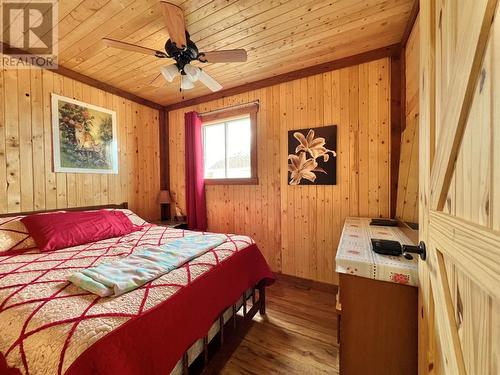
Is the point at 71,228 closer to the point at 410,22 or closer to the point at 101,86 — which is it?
the point at 101,86

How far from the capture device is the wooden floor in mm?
1428

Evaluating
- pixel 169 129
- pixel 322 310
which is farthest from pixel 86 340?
pixel 169 129

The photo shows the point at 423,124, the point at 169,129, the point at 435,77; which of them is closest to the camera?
the point at 435,77

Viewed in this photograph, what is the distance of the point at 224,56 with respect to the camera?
170 cm

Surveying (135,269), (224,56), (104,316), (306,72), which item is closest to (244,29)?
(224,56)

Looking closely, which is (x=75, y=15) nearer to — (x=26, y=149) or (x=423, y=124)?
(x=26, y=149)

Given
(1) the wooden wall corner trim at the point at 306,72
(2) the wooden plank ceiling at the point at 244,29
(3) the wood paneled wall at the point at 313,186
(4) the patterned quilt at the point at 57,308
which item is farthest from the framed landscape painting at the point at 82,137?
(3) the wood paneled wall at the point at 313,186

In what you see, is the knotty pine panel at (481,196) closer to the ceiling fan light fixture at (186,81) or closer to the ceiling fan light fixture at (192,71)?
the ceiling fan light fixture at (192,71)

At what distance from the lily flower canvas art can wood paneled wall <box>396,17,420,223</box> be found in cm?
65

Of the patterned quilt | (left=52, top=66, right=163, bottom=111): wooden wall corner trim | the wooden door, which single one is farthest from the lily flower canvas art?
(left=52, top=66, right=163, bottom=111): wooden wall corner trim

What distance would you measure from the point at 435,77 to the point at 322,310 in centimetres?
205

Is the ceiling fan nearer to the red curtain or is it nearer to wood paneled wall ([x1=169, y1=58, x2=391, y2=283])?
wood paneled wall ([x1=169, y1=58, x2=391, y2=283])

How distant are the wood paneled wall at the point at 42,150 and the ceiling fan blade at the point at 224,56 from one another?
1883mm

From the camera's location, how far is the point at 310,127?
8.13ft
